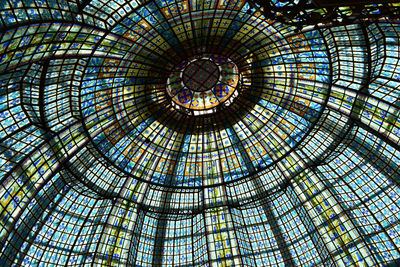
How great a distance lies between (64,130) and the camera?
104ft

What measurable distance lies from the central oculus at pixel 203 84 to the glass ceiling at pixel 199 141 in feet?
0.44

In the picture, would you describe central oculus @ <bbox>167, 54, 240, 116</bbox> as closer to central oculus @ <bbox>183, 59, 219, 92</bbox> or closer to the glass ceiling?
central oculus @ <bbox>183, 59, 219, 92</bbox>

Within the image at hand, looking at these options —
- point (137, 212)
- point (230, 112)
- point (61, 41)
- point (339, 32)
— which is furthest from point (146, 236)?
point (339, 32)

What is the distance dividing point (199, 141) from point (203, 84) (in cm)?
713

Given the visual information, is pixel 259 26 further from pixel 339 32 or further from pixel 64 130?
pixel 64 130

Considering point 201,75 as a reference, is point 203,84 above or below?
below

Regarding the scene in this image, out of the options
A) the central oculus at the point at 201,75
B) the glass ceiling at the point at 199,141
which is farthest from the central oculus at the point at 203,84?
the glass ceiling at the point at 199,141

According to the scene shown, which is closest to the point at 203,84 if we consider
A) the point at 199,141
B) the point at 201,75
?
the point at 201,75

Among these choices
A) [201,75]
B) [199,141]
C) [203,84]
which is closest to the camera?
[201,75]

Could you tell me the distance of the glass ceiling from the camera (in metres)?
28.0

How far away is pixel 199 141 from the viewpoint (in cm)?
3962

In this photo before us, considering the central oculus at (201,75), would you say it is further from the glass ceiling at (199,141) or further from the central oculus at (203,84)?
the glass ceiling at (199,141)

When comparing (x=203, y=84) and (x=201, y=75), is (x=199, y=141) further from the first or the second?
(x=201, y=75)

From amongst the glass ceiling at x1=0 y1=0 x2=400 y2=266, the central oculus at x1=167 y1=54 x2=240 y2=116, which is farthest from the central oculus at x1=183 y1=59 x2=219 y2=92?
the glass ceiling at x1=0 y1=0 x2=400 y2=266
